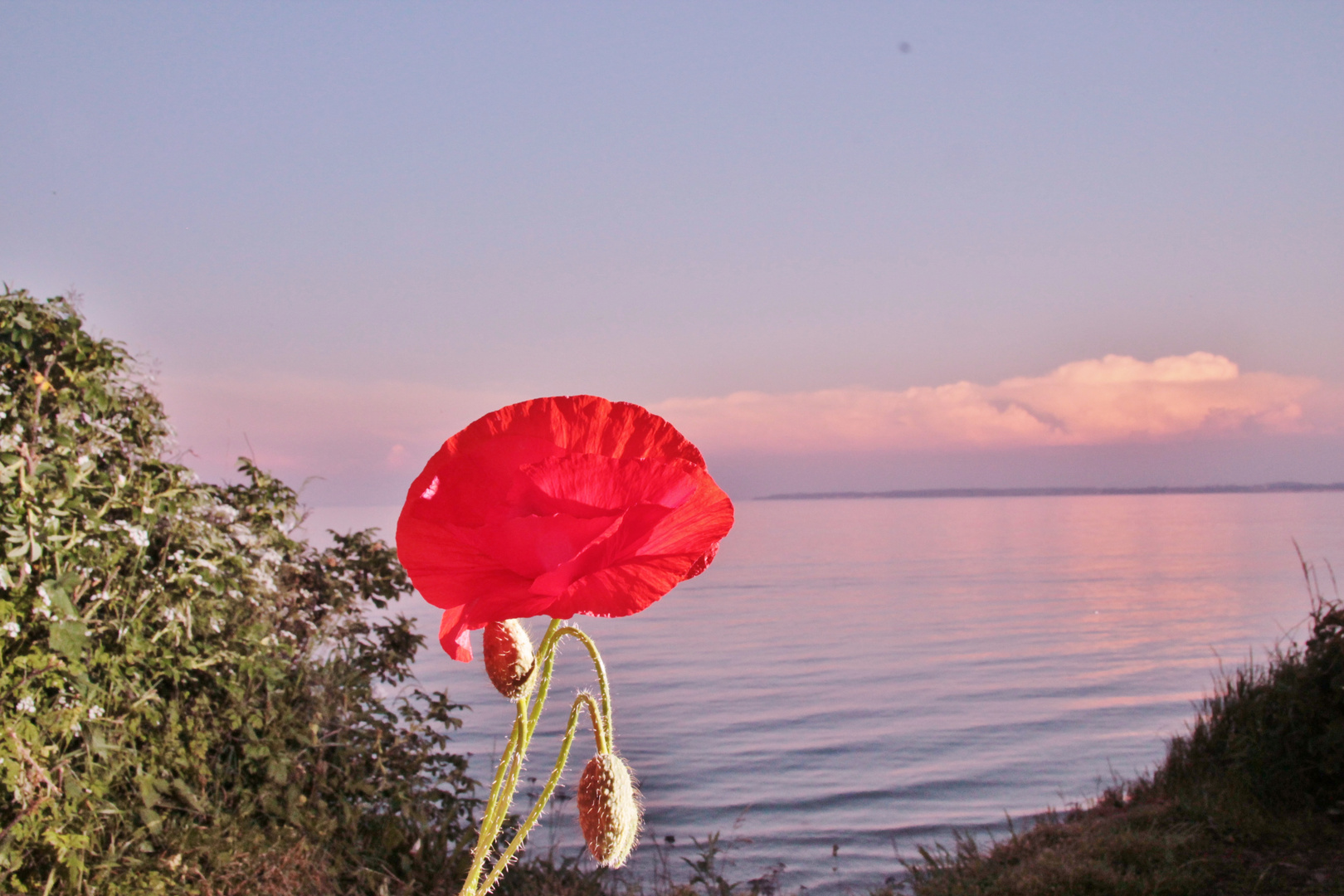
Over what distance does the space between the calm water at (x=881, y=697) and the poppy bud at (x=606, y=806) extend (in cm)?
361

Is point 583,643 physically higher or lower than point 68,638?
higher

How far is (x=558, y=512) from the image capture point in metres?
0.52

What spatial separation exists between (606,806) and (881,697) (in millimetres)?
12960

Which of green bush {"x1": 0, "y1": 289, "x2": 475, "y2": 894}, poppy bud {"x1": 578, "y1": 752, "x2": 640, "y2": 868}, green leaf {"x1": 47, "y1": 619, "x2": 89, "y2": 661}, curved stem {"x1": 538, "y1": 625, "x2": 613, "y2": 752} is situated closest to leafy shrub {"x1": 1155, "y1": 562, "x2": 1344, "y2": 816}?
green bush {"x1": 0, "y1": 289, "x2": 475, "y2": 894}

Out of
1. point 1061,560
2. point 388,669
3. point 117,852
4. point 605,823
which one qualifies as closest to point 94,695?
point 117,852

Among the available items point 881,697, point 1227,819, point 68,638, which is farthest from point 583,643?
point 881,697

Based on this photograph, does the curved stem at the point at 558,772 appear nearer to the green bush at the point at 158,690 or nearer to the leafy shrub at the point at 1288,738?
the green bush at the point at 158,690

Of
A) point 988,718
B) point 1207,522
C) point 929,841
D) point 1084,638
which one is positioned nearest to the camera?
point 929,841

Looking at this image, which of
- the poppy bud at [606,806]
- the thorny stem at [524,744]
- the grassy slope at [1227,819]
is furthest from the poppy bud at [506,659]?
the grassy slope at [1227,819]

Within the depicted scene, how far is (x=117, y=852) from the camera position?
3.11 metres

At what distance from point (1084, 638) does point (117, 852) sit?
17.8 m

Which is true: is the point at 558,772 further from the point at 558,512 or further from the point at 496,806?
the point at 558,512

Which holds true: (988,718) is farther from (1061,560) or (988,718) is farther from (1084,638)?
(1061,560)

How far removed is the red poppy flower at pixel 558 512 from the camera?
0.51m
